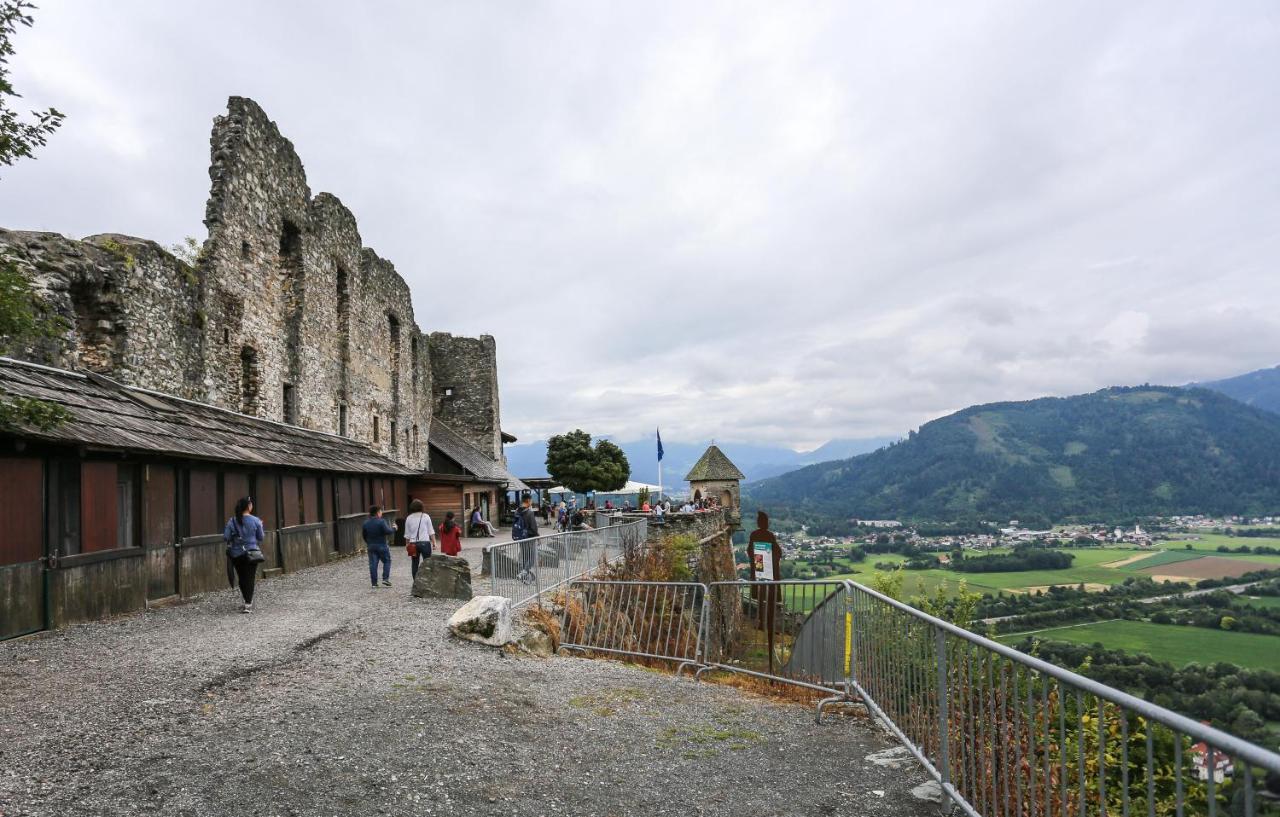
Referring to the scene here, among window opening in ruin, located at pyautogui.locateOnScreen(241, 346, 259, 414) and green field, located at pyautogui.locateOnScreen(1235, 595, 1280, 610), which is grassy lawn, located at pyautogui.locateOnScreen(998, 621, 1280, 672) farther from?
window opening in ruin, located at pyautogui.locateOnScreen(241, 346, 259, 414)

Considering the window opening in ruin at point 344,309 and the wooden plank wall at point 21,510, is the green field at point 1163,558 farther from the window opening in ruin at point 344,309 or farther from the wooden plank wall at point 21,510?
the wooden plank wall at point 21,510

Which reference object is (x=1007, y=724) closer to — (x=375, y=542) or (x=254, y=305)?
(x=375, y=542)

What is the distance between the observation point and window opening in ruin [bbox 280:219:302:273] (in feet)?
82.7

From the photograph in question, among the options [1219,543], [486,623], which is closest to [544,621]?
[486,623]

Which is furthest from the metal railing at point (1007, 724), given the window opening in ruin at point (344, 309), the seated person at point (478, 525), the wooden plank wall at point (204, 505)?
the window opening in ruin at point (344, 309)

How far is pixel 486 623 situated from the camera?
9836 mm

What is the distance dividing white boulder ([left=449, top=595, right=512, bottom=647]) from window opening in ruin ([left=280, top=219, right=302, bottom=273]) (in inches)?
762

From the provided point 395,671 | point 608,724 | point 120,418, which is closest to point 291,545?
point 120,418

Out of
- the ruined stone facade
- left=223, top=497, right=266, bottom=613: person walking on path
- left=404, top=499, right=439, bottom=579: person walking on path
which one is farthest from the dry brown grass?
the ruined stone facade

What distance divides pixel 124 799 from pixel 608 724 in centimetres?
355

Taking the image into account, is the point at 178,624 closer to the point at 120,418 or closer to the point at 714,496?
the point at 120,418

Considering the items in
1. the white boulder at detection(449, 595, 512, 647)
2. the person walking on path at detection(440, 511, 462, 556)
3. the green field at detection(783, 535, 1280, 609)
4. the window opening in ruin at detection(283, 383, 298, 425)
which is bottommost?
the green field at detection(783, 535, 1280, 609)

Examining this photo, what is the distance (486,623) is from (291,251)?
20.1 meters

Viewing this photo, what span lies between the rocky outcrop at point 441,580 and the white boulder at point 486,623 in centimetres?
316
